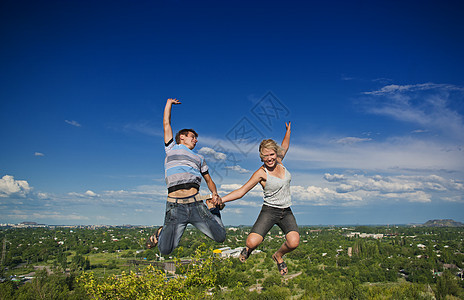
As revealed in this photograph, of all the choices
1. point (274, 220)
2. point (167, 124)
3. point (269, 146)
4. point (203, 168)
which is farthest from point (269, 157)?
point (167, 124)

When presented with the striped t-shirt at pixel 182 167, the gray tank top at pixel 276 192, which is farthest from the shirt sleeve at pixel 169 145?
the gray tank top at pixel 276 192

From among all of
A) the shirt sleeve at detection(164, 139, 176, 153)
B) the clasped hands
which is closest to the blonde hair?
the clasped hands

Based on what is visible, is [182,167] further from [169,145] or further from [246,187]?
[246,187]

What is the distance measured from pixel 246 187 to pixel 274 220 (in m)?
0.86

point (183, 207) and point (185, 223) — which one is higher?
point (183, 207)

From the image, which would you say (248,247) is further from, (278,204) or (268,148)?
(268,148)

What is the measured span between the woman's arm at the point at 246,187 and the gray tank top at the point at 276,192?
17 cm

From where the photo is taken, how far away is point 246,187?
6133mm

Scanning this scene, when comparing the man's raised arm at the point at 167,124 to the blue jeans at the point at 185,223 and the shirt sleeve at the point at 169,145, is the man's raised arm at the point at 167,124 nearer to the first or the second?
the shirt sleeve at the point at 169,145

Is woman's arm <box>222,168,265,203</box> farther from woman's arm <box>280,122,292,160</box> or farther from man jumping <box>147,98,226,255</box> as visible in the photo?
woman's arm <box>280,122,292,160</box>

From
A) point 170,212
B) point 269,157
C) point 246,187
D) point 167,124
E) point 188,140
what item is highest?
point 167,124

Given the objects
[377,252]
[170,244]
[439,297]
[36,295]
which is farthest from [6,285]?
[377,252]

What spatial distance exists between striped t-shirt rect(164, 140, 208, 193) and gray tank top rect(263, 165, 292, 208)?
1342 millimetres

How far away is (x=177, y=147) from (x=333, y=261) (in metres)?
126
